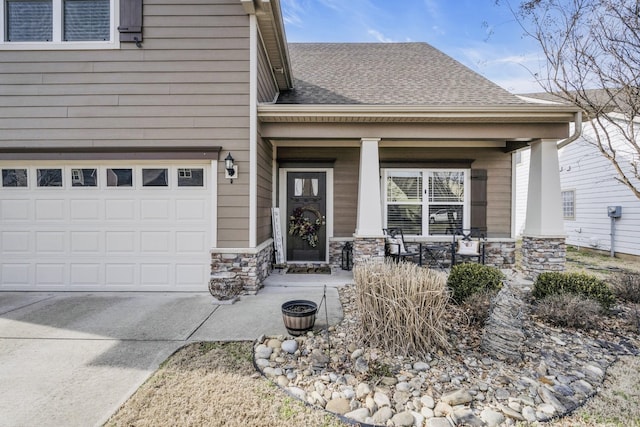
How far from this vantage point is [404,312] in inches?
123

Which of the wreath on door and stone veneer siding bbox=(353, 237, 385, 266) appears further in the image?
the wreath on door

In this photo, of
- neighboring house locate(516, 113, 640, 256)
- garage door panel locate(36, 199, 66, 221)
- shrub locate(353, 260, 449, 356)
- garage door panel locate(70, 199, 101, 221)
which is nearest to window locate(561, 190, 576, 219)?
neighboring house locate(516, 113, 640, 256)

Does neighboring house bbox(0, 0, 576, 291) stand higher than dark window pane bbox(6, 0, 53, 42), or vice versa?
dark window pane bbox(6, 0, 53, 42)

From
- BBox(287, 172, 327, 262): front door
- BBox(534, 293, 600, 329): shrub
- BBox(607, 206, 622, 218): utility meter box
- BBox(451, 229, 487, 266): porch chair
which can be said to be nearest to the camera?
BBox(534, 293, 600, 329): shrub

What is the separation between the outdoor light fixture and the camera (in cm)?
511

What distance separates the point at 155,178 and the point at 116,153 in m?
0.69

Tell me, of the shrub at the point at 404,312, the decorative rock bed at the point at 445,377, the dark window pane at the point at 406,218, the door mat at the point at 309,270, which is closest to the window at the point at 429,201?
the dark window pane at the point at 406,218

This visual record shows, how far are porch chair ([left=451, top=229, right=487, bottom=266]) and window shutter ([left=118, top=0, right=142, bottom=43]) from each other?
704 cm

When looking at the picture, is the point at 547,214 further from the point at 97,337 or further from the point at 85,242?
the point at 85,242

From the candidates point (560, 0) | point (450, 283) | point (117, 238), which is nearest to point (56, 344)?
point (117, 238)

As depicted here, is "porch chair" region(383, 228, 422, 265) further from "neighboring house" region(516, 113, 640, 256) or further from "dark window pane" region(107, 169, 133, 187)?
"neighboring house" region(516, 113, 640, 256)

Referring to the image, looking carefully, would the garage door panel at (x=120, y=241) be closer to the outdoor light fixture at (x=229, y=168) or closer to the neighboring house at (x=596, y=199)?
the outdoor light fixture at (x=229, y=168)

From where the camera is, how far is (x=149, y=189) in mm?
5445

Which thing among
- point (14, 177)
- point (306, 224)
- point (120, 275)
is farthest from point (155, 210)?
point (306, 224)
